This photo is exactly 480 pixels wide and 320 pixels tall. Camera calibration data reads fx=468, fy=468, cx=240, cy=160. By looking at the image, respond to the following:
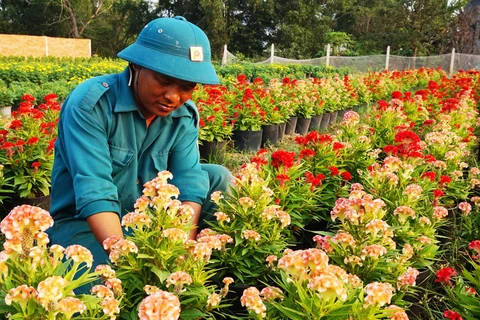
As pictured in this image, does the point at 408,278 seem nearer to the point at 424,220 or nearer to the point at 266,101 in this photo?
the point at 424,220

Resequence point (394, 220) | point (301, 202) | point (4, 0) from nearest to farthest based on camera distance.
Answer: point (394, 220), point (301, 202), point (4, 0)

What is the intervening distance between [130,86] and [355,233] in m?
1.27

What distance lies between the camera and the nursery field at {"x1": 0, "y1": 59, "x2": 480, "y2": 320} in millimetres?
1297

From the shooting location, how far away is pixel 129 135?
7.72 ft

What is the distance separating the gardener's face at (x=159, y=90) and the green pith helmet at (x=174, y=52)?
73mm

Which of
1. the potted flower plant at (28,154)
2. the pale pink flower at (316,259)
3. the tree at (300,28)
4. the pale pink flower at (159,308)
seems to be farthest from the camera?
the tree at (300,28)

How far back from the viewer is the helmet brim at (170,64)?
6.49 ft

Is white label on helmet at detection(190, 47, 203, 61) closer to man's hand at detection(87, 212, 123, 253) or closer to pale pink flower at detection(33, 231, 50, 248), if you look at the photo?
man's hand at detection(87, 212, 123, 253)

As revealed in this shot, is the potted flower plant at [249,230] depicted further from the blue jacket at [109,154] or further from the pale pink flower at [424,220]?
the pale pink flower at [424,220]

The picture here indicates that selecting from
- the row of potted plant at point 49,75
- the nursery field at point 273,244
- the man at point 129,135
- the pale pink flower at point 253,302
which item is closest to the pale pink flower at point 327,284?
the nursery field at point 273,244

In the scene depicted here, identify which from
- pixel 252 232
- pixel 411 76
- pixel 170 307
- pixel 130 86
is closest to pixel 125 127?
pixel 130 86

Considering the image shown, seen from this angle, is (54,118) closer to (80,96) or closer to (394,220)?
(80,96)

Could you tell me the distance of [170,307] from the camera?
3.61ft

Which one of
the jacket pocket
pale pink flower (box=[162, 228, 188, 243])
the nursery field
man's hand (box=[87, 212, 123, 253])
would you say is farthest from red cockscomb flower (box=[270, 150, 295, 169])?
pale pink flower (box=[162, 228, 188, 243])
